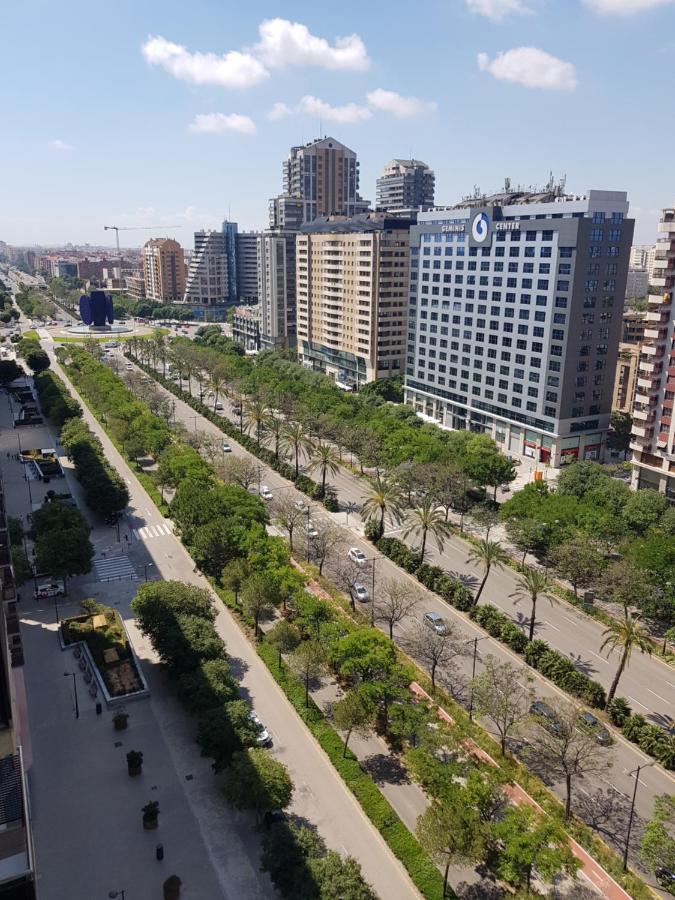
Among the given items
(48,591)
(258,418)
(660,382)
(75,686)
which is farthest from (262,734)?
(660,382)

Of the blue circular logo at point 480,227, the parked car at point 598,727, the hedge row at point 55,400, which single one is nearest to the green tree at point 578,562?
the parked car at point 598,727

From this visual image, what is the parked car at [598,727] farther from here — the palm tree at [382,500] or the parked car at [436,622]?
the palm tree at [382,500]

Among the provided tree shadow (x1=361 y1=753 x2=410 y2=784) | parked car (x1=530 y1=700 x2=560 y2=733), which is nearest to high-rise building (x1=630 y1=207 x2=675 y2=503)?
parked car (x1=530 y1=700 x2=560 y2=733)

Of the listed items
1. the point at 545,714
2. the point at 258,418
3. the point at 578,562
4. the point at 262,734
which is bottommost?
the point at 262,734

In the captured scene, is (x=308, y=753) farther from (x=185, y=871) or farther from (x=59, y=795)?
(x=59, y=795)

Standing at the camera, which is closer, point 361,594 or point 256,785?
point 256,785

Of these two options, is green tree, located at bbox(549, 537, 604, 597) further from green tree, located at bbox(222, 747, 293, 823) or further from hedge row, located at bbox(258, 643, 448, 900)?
green tree, located at bbox(222, 747, 293, 823)

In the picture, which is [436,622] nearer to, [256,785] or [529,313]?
[256,785]

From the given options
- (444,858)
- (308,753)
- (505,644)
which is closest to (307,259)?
(505,644)
